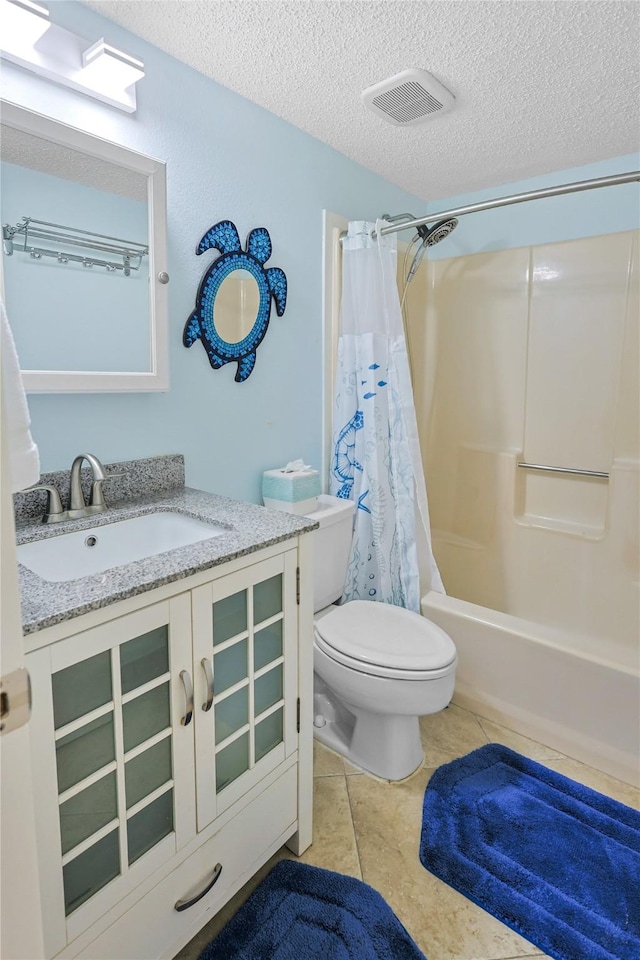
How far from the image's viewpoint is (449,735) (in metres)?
2.03

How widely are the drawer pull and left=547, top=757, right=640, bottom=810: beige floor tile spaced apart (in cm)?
120

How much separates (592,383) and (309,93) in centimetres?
163

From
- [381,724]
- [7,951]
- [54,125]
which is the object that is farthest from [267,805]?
[54,125]

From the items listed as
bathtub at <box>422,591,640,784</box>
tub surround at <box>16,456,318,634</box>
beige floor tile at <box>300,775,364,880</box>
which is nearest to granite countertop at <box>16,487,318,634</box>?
tub surround at <box>16,456,318,634</box>

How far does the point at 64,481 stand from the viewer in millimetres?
1423

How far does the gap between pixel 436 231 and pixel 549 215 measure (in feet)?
2.02

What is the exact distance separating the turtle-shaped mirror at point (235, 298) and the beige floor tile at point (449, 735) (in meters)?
1.48

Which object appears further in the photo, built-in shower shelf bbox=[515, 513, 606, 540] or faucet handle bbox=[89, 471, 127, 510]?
built-in shower shelf bbox=[515, 513, 606, 540]

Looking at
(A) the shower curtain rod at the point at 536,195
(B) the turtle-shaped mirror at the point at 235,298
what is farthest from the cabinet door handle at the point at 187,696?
(A) the shower curtain rod at the point at 536,195

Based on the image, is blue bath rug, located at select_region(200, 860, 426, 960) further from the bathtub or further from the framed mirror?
the framed mirror

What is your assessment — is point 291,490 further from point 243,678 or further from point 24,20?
point 24,20

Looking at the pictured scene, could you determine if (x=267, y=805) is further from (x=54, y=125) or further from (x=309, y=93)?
(x=309, y=93)

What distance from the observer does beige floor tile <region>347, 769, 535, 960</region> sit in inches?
50.8

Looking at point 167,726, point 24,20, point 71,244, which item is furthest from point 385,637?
point 24,20
